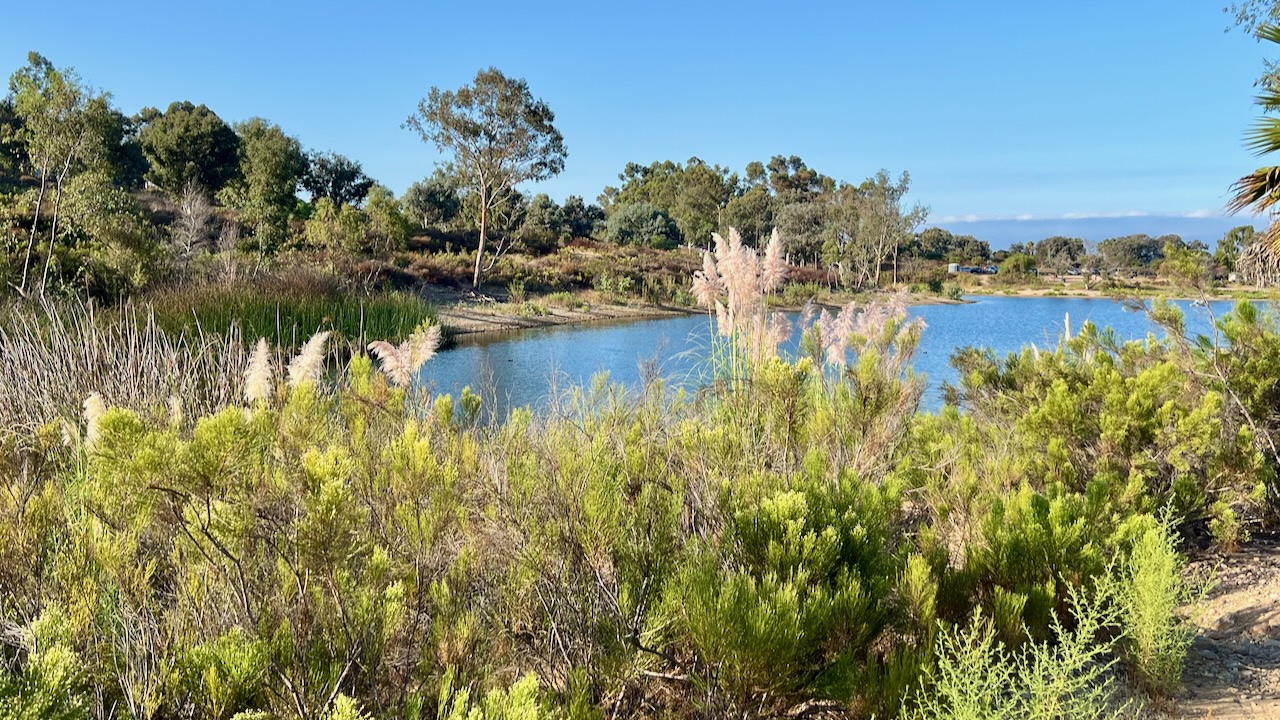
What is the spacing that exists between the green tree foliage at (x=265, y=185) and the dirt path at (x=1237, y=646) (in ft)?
63.7

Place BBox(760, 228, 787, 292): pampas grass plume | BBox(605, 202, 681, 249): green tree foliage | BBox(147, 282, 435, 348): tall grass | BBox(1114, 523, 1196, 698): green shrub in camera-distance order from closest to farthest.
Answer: BBox(1114, 523, 1196, 698): green shrub < BBox(760, 228, 787, 292): pampas grass plume < BBox(147, 282, 435, 348): tall grass < BBox(605, 202, 681, 249): green tree foliage

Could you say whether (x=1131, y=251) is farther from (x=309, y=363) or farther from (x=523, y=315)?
(x=309, y=363)

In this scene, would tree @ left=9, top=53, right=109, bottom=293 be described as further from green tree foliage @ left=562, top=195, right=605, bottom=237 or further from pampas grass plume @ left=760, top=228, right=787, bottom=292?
green tree foliage @ left=562, top=195, right=605, bottom=237

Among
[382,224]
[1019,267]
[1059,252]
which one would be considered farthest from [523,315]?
[1059,252]

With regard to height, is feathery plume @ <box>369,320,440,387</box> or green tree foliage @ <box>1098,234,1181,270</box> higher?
green tree foliage @ <box>1098,234,1181,270</box>

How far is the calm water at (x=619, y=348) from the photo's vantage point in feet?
26.7

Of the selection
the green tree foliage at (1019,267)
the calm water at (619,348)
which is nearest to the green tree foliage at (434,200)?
the calm water at (619,348)

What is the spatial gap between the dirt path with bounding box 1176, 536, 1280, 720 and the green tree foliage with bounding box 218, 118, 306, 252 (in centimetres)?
1942

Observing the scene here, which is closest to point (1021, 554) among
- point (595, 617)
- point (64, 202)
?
point (595, 617)

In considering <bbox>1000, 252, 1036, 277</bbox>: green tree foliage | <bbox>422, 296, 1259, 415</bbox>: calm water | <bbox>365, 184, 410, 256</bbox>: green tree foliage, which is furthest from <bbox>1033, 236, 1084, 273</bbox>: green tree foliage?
<bbox>365, 184, 410, 256</bbox>: green tree foliage

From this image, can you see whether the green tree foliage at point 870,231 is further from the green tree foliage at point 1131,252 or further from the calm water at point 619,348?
the green tree foliage at point 1131,252

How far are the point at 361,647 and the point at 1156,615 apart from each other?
6.46 feet

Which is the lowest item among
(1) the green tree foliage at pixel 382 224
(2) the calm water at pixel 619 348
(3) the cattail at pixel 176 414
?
(2) the calm water at pixel 619 348

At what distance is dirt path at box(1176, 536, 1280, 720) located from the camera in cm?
210
